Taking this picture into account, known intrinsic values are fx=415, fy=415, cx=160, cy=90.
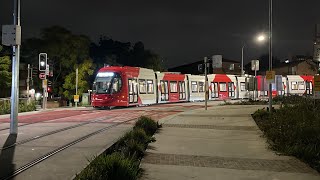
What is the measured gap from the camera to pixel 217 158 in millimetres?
10219

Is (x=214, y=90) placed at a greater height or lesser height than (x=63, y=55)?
lesser

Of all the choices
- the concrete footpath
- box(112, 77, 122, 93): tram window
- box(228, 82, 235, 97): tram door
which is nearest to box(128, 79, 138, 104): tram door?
box(112, 77, 122, 93): tram window

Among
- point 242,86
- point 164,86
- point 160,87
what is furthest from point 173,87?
point 242,86

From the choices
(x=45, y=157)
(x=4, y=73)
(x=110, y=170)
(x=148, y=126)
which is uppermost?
(x=4, y=73)

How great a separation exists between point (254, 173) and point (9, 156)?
20.5 feet

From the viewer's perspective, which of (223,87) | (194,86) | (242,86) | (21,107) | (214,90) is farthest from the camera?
(242,86)

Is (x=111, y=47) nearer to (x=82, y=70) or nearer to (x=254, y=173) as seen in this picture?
(x=82, y=70)

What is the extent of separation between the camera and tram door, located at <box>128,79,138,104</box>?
3103 cm

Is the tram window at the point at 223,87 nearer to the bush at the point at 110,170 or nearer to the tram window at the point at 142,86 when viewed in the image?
the tram window at the point at 142,86

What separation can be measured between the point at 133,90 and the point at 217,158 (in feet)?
71.6

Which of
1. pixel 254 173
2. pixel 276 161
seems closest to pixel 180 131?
pixel 276 161

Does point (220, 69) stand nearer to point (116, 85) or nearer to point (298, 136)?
point (116, 85)

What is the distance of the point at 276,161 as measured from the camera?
9938 mm

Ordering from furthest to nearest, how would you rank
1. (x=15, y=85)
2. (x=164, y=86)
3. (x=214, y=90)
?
(x=214, y=90)
(x=164, y=86)
(x=15, y=85)
